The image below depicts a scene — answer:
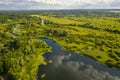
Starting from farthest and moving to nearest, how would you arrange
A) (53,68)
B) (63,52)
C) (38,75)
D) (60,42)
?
1. (60,42)
2. (63,52)
3. (53,68)
4. (38,75)

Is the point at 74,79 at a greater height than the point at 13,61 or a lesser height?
lesser

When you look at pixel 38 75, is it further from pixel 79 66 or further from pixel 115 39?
pixel 115 39

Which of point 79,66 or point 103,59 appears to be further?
point 103,59

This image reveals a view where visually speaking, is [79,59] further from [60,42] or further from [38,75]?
[60,42]

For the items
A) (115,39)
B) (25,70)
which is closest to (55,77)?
(25,70)

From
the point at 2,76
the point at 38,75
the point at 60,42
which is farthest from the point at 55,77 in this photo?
the point at 60,42

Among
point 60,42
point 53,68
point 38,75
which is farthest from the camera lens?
point 60,42
